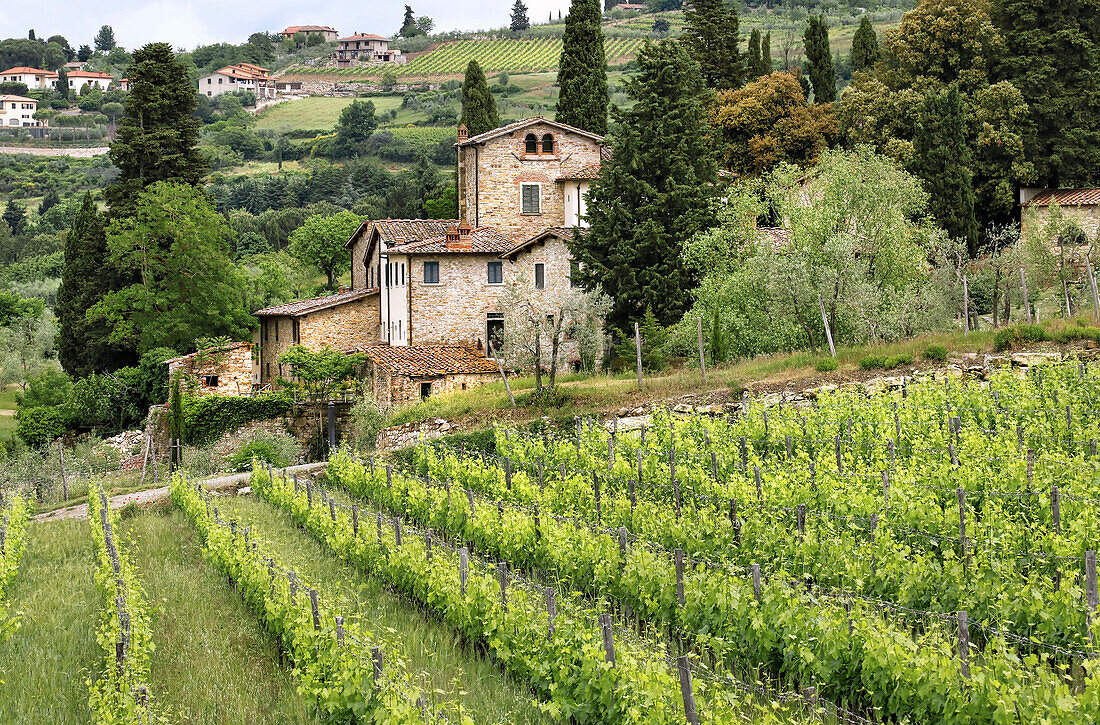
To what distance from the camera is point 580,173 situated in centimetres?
3950

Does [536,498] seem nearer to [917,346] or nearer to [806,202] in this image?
[917,346]

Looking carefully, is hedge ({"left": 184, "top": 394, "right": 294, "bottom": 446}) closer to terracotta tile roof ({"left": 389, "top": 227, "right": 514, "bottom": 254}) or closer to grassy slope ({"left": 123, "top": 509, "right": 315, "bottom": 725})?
terracotta tile roof ({"left": 389, "top": 227, "right": 514, "bottom": 254})

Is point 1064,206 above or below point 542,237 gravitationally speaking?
above

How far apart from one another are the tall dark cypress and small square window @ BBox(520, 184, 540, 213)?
51.3ft

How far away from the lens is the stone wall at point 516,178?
39.7m

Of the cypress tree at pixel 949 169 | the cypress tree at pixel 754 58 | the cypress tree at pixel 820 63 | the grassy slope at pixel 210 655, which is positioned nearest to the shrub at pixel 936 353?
the cypress tree at pixel 949 169

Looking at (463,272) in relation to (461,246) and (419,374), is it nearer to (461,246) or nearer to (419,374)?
(461,246)

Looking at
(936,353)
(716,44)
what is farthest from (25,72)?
(936,353)

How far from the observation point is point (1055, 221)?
106 feet

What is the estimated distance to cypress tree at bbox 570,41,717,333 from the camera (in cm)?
3112

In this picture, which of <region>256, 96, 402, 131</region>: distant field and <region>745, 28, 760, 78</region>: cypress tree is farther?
<region>256, 96, 402, 131</region>: distant field

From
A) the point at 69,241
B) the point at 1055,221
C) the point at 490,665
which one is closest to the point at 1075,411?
the point at 490,665

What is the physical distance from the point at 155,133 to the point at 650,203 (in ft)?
66.0

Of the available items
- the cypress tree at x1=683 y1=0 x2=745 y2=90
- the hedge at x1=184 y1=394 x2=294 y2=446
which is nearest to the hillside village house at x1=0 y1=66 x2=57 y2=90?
the cypress tree at x1=683 y1=0 x2=745 y2=90
